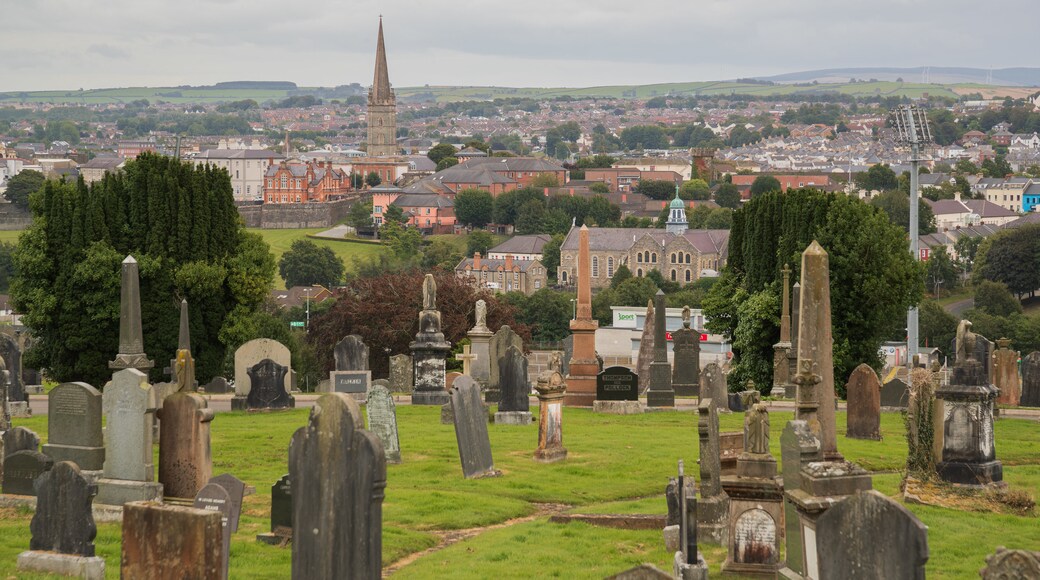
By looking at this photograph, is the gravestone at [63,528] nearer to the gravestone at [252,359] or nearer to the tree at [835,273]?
the gravestone at [252,359]

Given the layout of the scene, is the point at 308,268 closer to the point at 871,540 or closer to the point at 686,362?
the point at 686,362

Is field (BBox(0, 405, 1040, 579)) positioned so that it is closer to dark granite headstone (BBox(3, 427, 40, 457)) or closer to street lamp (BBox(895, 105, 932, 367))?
dark granite headstone (BBox(3, 427, 40, 457))

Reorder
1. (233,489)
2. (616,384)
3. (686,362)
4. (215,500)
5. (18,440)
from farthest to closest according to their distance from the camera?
(686,362) → (616,384) → (18,440) → (233,489) → (215,500)

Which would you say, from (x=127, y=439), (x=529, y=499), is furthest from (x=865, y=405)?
(x=127, y=439)

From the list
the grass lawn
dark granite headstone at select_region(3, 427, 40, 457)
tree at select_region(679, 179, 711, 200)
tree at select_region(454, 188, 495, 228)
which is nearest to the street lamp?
dark granite headstone at select_region(3, 427, 40, 457)

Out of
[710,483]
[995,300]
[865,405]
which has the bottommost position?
[995,300]

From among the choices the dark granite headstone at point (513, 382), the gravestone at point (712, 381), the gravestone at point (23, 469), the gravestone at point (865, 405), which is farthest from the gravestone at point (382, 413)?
the gravestone at point (712, 381)

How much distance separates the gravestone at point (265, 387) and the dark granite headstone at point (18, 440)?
10.9 meters

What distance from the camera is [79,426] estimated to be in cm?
1593

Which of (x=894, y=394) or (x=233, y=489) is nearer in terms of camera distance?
(x=233, y=489)

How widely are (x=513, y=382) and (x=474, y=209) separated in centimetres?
15003

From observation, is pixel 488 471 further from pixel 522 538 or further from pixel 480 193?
pixel 480 193

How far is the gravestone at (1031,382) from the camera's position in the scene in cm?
3125

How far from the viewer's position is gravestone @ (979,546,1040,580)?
9500 mm
